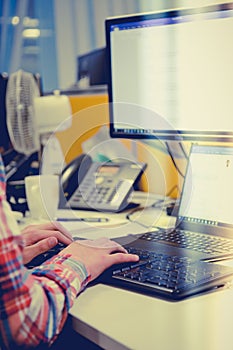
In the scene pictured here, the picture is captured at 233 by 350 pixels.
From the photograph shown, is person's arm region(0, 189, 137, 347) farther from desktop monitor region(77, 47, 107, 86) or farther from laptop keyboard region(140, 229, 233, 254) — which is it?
desktop monitor region(77, 47, 107, 86)

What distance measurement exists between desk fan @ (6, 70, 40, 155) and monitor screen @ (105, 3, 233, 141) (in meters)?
0.28

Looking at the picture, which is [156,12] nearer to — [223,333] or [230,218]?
[230,218]

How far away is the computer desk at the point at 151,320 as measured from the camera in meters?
0.75

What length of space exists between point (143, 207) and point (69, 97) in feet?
1.90

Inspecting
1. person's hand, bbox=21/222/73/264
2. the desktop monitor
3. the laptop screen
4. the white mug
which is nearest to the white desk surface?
person's hand, bbox=21/222/73/264

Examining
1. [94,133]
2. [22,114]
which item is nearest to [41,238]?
[22,114]

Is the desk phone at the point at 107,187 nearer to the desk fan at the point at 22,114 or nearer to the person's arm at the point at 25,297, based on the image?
the desk fan at the point at 22,114

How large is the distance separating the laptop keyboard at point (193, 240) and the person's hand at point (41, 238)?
175mm

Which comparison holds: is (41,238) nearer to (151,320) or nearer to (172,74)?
(151,320)

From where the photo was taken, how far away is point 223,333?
0.77 meters

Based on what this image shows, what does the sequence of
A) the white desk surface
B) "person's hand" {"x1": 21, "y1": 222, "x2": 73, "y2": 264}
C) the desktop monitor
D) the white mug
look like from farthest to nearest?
the desktop monitor → the white mug → "person's hand" {"x1": 21, "y1": 222, "x2": 73, "y2": 264} → the white desk surface

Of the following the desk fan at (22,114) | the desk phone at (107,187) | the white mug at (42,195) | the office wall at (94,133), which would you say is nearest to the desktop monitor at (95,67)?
the office wall at (94,133)

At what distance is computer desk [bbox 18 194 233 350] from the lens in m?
0.75

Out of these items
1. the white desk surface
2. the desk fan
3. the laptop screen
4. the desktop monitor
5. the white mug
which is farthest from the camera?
the desktop monitor
